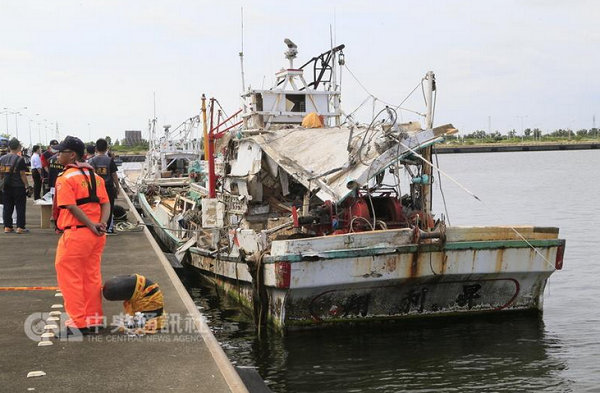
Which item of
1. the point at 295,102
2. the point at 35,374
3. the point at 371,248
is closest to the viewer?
the point at 35,374

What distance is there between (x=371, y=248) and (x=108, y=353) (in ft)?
15.8

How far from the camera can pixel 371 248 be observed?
10523mm

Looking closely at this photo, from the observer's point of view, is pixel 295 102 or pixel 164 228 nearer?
pixel 295 102

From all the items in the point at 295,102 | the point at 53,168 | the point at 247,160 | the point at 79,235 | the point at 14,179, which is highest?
the point at 295,102

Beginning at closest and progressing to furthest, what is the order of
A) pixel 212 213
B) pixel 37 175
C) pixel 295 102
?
pixel 212 213 < pixel 37 175 < pixel 295 102

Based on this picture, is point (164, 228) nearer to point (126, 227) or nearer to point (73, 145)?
point (126, 227)

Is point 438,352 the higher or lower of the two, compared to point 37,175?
lower

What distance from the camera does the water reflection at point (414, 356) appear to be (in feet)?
31.8

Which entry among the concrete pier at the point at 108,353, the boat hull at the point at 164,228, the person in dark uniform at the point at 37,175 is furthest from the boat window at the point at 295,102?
the concrete pier at the point at 108,353

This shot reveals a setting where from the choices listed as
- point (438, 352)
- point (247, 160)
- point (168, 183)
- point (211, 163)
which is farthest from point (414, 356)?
point (168, 183)

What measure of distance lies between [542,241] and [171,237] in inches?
374

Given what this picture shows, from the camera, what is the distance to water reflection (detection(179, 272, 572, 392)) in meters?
9.68

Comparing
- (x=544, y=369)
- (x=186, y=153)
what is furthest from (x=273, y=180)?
(x=186, y=153)

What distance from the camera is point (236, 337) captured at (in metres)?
12.2
